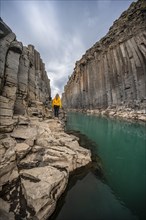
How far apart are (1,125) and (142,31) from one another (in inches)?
1251

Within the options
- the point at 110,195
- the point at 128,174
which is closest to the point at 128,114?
the point at 128,174

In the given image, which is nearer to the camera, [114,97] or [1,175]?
[1,175]

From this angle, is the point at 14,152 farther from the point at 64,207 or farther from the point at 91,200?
the point at 91,200

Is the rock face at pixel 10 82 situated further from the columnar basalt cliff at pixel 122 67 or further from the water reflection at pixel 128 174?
the columnar basalt cliff at pixel 122 67

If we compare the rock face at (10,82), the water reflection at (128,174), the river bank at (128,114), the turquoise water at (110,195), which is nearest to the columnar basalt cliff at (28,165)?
the rock face at (10,82)

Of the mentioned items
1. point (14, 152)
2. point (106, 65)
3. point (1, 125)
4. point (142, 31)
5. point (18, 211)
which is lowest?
point (18, 211)

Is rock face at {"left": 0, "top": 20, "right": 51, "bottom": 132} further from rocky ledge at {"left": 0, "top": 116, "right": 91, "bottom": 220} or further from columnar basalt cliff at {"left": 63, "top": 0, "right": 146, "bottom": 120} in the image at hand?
columnar basalt cliff at {"left": 63, "top": 0, "right": 146, "bottom": 120}

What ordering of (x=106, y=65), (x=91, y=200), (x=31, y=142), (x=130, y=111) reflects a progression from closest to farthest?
(x=91, y=200)
(x=31, y=142)
(x=130, y=111)
(x=106, y=65)

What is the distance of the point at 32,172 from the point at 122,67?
31383 mm

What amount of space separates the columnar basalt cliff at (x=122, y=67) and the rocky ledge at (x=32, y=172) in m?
20.6

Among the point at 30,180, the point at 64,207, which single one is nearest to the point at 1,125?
the point at 30,180

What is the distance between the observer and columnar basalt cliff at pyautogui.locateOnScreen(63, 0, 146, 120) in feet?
80.8

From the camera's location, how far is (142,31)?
2533cm

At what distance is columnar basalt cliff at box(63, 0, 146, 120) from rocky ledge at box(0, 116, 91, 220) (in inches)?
809
